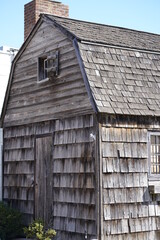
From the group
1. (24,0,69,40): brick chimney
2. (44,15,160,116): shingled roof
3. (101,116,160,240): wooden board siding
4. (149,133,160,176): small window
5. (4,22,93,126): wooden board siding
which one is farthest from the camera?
(24,0,69,40): brick chimney

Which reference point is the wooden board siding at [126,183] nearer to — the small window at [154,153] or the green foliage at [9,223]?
the small window at [154,153]

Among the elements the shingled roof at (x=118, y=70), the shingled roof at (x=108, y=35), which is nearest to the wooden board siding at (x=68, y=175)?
the shingled roof at (x=118, y=70)

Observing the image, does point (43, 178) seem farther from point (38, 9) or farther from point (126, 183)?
point (38, 9)

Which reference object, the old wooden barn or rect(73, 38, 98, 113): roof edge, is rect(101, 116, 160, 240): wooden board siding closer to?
the old wooden barn

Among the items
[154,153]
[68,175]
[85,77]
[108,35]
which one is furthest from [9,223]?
[108,35]

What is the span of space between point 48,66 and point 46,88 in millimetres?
640

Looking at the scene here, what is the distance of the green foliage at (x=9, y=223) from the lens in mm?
13852

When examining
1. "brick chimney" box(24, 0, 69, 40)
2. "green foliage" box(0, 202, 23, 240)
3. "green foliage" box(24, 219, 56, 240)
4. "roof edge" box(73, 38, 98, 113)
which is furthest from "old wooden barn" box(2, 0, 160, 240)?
"brick chimney" box(24, 0, 69, 40)

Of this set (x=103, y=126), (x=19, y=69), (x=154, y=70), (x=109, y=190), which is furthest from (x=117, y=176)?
(x=19, y=69)

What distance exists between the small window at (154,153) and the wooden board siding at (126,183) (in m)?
0.25

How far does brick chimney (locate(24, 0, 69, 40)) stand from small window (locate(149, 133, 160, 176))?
623 cm

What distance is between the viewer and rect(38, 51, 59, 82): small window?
1368cm

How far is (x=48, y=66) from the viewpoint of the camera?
46.6 feet

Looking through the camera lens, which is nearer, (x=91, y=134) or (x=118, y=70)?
(x=91, y=134)
